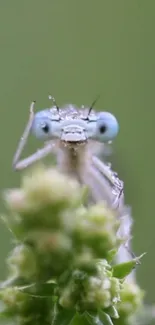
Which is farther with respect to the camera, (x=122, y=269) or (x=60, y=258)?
(x=122, y=269)

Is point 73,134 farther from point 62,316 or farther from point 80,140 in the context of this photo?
point 62,316

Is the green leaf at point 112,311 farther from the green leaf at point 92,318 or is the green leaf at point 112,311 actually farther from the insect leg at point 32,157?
the insect leg at point 32,157

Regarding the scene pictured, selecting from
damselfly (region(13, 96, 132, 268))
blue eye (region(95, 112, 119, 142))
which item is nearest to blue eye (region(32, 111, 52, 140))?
damselfly (region(13, 96, 132, 268))

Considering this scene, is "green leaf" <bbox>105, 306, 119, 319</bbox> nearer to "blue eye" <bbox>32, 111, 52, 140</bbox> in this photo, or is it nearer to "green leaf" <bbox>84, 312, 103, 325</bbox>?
"green leaf" <bbox>84, 312, 103, 325</bbox>

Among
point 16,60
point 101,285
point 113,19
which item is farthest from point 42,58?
point 101,285

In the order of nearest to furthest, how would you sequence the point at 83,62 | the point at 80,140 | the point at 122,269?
the point at 122,269 < the point at 80,140 < the point at 83,62

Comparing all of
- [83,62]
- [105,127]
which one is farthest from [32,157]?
[83,62]
